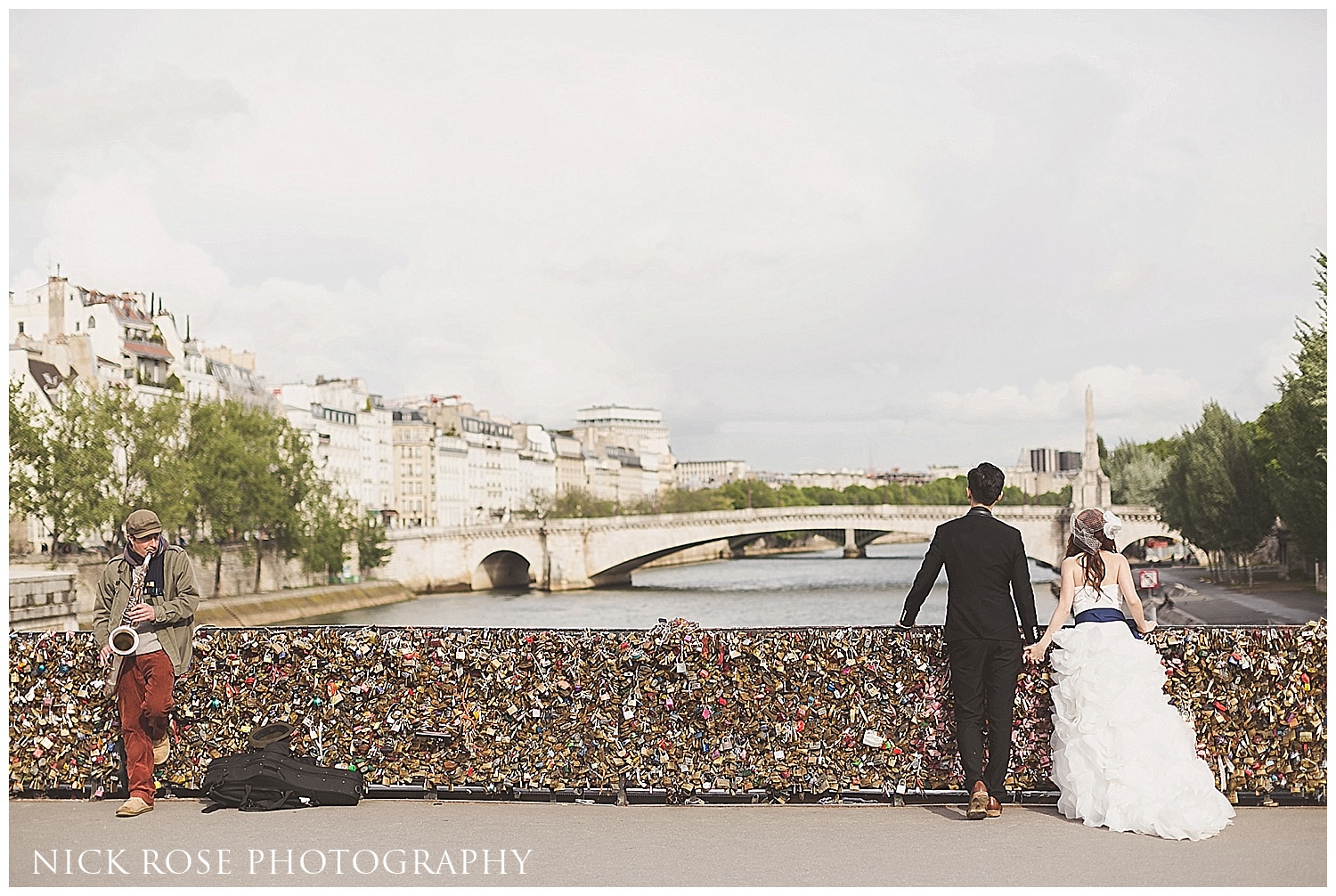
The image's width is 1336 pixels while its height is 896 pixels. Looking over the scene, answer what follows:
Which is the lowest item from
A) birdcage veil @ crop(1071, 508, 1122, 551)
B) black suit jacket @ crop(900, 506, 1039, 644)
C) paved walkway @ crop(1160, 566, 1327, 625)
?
paved walkway @ crop(1160, 566, 1327, 625)

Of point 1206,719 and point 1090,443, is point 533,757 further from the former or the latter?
point 1090,443

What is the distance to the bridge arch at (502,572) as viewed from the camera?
49.7 metres

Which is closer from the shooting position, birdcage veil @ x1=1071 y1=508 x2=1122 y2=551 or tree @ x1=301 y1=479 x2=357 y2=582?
birdcage veil @ x1=1071 y1=508 x2=1122 y2=551

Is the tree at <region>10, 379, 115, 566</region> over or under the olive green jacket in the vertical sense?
over

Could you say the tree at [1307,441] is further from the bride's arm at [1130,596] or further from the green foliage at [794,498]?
the green foliage at [794,498]

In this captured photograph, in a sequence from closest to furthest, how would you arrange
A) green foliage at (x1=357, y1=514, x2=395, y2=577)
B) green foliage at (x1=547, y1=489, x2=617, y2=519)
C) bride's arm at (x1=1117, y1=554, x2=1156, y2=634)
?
bride's arm at (x1=1117, y1=554, x2=1156, y2=634) < green foliage at (x1=357, y1=514, x2=395, y2=577) < green foliage at (x1=547, y1=489, x2=617, y2=519)

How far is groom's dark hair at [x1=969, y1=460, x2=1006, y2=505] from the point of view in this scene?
5.03 metres

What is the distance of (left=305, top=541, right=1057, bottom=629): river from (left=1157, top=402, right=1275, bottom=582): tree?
155 inches

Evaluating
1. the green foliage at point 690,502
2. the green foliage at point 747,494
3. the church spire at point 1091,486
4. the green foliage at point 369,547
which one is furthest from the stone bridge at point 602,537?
the green foliage at point 747,494

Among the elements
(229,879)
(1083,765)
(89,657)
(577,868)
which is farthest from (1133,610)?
(89,657)

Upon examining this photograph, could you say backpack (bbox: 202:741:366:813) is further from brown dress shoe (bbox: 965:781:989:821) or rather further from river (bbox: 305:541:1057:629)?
river (bbox: 305:541:1057:629)

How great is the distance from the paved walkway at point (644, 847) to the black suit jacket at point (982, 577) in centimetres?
66

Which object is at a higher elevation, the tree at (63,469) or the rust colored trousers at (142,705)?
the tree at (63,469)

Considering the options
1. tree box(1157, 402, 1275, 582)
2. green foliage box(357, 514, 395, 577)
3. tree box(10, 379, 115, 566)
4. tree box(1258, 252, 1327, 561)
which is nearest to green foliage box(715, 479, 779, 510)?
green foliage box(357, 514, 395, 577)
